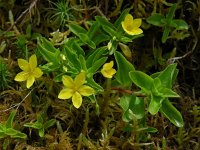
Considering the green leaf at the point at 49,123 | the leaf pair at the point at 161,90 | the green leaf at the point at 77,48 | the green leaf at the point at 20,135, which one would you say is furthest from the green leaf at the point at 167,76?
the green leaf at the point at 20,135

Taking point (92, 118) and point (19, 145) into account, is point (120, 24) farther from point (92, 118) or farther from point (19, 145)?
point (19, 145)

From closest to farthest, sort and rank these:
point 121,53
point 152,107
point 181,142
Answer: point 152,107
point 181,142
point 121,53

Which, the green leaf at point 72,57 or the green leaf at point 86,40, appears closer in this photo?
the green leaf at point 72,57

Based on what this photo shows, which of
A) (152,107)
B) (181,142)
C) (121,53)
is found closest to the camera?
(152,107)

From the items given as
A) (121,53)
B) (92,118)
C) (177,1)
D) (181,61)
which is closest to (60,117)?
(92,118)

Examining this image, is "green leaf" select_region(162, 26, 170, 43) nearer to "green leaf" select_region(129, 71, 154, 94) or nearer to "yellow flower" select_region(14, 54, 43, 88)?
"green leaf" select_region(129, 71, 154, 94)

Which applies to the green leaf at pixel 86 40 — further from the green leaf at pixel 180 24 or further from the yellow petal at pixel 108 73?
the green leaf at pixel 180 24
